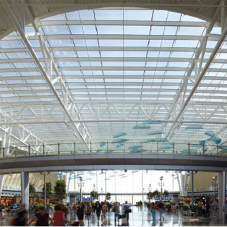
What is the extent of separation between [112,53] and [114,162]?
Result: 37.9ft

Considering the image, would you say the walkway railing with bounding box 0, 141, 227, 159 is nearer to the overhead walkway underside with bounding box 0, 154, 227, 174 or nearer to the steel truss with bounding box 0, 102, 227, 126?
the overhead walkway underside with bounding box 0, 154, 227, 174

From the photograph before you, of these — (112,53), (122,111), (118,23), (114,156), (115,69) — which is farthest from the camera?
(122,111)

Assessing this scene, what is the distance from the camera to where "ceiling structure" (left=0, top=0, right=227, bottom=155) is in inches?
803

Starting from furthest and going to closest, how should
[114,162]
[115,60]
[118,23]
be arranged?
[114,162] → [115,60] → [118,23]

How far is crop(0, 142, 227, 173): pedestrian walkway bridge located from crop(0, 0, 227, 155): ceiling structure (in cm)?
91

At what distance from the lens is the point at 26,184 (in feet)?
119

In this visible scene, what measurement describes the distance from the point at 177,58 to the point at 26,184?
19568 mm

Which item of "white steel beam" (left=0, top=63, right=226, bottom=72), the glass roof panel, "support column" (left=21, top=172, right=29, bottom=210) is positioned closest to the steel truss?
the glass roof panel

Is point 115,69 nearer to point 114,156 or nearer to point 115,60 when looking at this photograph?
point 115,60

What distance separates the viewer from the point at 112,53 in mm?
28312

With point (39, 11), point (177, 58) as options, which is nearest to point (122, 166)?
point (177, 58)

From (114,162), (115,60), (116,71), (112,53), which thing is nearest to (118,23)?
(112,53)

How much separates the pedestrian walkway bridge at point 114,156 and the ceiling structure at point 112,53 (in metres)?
0.91

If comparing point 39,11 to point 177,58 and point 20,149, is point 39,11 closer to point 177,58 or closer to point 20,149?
point 177,58
